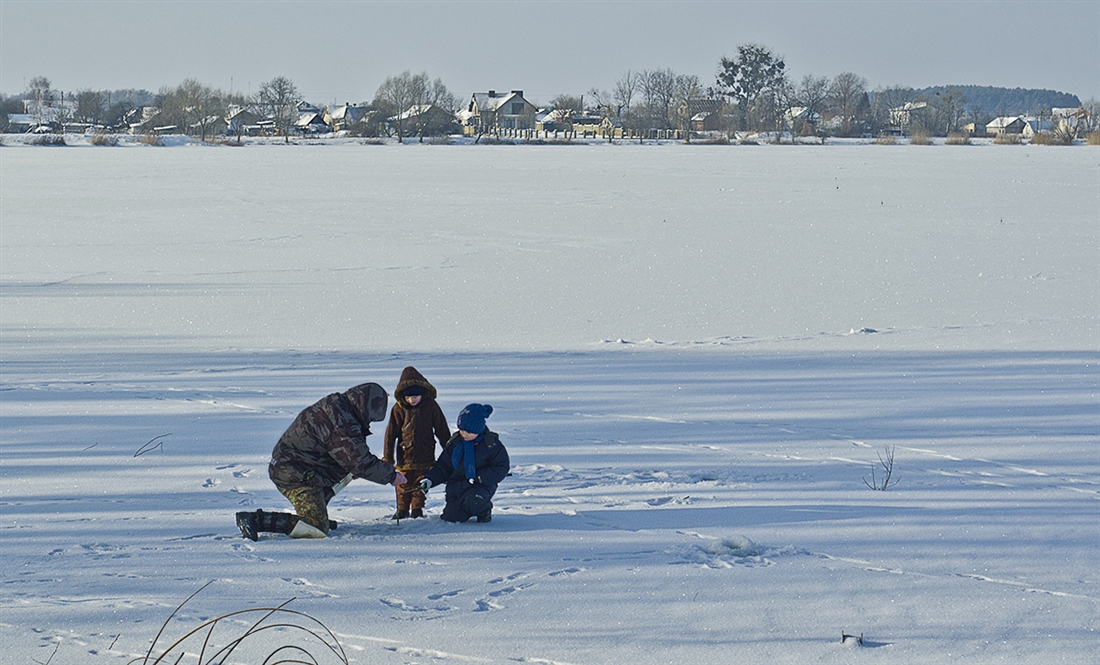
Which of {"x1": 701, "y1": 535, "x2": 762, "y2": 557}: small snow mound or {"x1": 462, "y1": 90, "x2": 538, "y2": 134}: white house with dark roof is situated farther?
{"x1": 462, "y1": 90, "x2": 538, "y2": 134}: white house with dark roof

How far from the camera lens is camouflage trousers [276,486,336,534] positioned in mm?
4289

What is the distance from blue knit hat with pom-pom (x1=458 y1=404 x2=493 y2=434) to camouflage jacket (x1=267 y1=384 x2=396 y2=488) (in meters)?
0.34

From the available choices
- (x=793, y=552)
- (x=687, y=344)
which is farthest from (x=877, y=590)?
(x=687, y=344)

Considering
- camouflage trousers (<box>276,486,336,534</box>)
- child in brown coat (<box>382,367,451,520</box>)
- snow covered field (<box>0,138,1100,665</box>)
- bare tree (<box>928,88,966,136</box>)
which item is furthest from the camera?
bare tree (<box>928,88,966,136</box>)

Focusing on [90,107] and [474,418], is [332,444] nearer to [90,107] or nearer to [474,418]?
[474,418]

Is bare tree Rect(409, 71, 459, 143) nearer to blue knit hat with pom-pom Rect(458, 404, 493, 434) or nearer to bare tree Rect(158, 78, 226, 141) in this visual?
bare tree Rect(158, 78, 226, 141)

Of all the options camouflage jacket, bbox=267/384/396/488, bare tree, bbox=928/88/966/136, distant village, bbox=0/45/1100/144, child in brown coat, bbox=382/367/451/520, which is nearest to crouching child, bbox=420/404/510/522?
child in brown coat, bbox=382/367/451/520

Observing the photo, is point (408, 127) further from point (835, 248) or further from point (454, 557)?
point (454, 557)

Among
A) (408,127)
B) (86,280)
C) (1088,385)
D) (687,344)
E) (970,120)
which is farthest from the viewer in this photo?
(970,120)

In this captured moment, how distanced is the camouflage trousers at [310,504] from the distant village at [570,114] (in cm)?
7603

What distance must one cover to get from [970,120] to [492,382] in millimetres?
128341

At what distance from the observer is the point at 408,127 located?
8969 cm

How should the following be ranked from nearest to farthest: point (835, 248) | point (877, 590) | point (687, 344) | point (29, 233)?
point (877, 590) → point (687, 344) → point (835, 248) → point (29, 233)

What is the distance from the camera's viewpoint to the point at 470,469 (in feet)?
14.6
